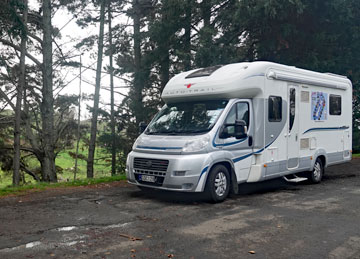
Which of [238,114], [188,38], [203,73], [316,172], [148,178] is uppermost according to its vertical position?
[188,38]

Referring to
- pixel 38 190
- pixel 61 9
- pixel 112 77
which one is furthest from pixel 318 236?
pixel 112 77

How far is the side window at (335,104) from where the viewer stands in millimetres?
11141

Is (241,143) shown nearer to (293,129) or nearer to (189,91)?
(189,91)

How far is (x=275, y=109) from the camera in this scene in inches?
360

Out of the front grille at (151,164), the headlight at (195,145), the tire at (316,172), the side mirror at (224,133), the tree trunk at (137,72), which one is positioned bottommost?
the tire at (316,172)

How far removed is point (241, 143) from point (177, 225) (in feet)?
9.83

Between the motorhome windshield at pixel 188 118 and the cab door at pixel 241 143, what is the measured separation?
332 mm

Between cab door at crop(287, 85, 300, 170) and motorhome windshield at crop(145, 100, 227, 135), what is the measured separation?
229 centimetres

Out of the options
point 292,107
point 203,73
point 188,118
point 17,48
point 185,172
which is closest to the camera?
point 185,172

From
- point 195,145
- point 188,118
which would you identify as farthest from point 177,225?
point 188,118

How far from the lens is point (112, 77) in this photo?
21734mm

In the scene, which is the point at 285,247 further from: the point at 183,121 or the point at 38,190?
Answer: the point at 38,190

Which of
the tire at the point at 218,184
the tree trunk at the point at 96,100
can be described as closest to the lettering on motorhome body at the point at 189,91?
the tire at the point at 218,184

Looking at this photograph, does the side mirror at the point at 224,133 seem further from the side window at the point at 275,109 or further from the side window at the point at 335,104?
the side window at the point at 335,104
